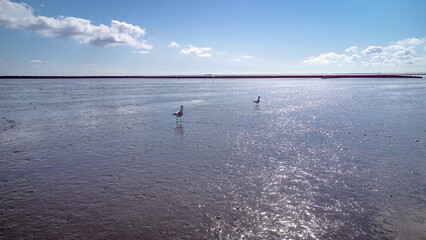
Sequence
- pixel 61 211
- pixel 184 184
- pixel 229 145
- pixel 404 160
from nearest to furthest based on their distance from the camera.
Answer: pixel 61 211 → pixel 184 184 → pixel 404 160 → pixel 229 145

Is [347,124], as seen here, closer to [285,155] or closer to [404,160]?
[404,160]

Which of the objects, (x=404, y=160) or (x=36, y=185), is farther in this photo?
(x=404, y=160)

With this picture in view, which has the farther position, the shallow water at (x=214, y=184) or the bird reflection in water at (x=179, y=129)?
the bird reflection in water at (x=179, y=129)

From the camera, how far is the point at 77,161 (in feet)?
34.6

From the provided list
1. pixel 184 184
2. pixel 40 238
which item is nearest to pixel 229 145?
pixel 184 184

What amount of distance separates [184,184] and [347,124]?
14137 mm

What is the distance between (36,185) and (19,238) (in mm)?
2981

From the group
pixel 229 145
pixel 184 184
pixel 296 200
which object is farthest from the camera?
pixel 229 145

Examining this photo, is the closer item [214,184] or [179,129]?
[214,184]

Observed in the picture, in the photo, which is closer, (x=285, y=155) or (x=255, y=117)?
(x=285, y=155)

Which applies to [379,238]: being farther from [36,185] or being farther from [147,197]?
[36,185]

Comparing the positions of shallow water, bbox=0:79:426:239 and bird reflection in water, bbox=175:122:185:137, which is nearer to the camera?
shallow water, bbox=0:79:426:239

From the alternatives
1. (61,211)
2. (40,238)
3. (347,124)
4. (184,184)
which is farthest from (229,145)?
(347,124)

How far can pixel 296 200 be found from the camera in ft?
23.6
